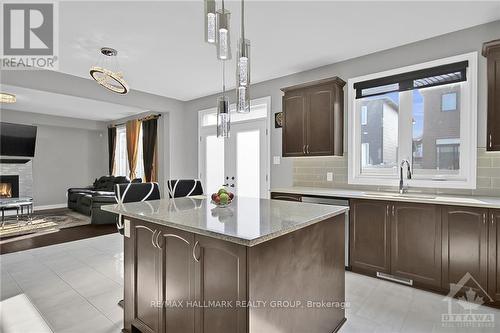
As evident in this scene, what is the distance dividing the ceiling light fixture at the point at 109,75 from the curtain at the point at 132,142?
3.55 meters

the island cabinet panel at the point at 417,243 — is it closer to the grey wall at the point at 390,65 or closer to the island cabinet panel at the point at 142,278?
the grey wall at the point at 390,65

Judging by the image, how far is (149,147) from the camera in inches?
269

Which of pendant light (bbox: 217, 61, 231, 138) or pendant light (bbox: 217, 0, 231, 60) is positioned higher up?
pendant light (bbox: 217, 0, 231, 60)

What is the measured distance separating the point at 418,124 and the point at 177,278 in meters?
3.22

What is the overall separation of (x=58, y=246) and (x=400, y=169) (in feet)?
16.4

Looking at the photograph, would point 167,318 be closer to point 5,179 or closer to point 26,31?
point 26,31

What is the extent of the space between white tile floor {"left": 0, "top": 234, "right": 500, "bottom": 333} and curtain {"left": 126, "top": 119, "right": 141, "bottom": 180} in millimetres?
4151

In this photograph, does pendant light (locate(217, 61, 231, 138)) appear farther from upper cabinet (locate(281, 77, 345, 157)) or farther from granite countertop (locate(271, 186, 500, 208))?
upper cabinet (locate(281, 77, 345, 157))

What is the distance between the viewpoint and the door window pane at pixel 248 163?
477cm

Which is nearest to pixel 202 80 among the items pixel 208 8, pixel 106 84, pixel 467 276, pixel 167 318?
pixel 106 84

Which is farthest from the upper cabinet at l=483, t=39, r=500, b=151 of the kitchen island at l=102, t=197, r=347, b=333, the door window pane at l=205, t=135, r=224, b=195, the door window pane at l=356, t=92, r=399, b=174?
the door window pane at l=205, t=135, r=224, b=195

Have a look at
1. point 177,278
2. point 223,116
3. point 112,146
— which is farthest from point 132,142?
point 177,278

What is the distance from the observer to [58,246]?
4164mm

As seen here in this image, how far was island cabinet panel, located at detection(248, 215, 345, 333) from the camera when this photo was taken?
1355 millimetres
